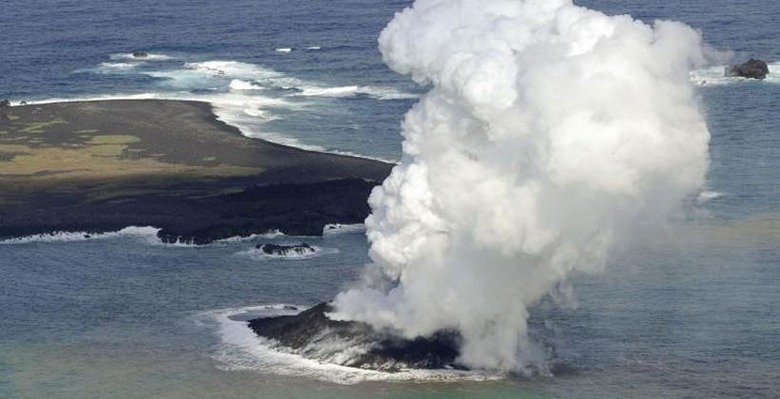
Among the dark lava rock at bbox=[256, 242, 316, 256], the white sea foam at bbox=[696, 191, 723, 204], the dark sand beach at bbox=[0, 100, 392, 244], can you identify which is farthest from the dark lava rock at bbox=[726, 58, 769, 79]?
the dark lava rock at bbox=[256, 242, 316, 256]

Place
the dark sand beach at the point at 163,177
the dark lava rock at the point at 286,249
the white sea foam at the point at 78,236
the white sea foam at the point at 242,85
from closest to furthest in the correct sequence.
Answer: the dark lava rock at the point at 286,249 < the white sea foam at the point at 78,236 < the dark sand beach at the point at 163,177 < the white sea foam at the point at 242,85

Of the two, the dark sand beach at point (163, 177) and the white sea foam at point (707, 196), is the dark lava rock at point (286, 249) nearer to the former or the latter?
the dark sand beach at point (163, 177)

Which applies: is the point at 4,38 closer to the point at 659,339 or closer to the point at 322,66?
the point at 322,66

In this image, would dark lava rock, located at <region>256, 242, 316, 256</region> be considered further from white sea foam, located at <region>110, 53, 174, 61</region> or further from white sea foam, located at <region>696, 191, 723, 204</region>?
white sea foam, located at <region>110, 53, 174, 61</region>

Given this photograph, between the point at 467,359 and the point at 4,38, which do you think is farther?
the point at 4,38

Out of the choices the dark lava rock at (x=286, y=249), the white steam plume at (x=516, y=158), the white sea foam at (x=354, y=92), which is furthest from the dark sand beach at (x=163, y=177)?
the white steam plume at (x=516, y=158)

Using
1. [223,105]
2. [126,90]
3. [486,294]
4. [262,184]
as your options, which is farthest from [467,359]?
[126,90]

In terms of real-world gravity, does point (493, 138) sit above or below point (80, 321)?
above
